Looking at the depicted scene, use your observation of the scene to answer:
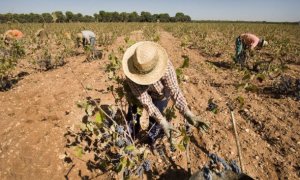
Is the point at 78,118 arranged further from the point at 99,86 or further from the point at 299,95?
the point at 299,95

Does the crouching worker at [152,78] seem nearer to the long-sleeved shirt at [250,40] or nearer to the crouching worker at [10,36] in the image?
the long-sleeved shirt at [250,40]

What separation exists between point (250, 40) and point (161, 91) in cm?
485

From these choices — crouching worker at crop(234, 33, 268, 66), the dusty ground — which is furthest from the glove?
crouching worker at crop(234, 33, 268, 66)

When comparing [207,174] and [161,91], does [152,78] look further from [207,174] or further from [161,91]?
[207,174]

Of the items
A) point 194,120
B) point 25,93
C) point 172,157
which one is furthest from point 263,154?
point 25,93

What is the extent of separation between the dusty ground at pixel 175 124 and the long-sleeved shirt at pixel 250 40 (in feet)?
5.01

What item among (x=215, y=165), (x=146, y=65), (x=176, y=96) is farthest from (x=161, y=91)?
(x=215, y=165)

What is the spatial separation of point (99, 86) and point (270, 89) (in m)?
3.41

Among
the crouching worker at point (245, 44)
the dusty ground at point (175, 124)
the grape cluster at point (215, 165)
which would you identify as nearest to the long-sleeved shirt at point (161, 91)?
the dusty ground at point (175, 124)

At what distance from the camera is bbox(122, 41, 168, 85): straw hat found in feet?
7.11

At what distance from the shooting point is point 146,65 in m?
2.17

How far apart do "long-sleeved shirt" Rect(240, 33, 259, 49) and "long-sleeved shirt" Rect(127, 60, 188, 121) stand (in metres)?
4.76

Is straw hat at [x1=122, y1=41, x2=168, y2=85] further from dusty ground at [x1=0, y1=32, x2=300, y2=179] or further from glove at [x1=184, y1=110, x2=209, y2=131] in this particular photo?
dusty ground at [x1=0, y1=32, x2=300, y2=179]

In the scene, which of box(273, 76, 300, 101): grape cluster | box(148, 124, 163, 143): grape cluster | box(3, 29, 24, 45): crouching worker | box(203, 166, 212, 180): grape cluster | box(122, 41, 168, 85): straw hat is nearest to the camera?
box(203, 166, 212, 180): grape cluster
